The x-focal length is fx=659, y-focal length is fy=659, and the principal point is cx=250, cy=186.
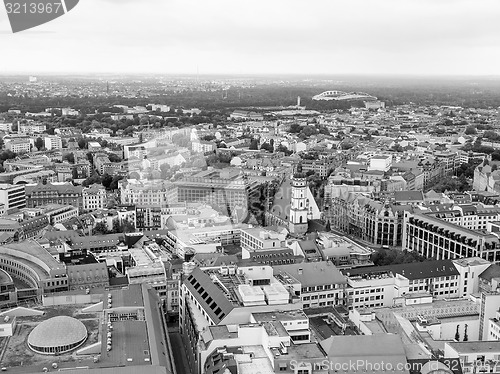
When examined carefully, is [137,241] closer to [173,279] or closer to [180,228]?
[180,228]

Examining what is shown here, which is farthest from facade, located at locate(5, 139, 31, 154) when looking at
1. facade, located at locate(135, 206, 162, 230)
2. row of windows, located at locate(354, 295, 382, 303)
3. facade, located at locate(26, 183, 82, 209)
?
row of windows, located at locate(354, 295, 382, 303)

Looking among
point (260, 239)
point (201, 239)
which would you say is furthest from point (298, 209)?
point (201, 239)

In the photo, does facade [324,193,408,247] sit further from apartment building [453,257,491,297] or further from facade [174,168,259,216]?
apartment building [453,257,491,297]

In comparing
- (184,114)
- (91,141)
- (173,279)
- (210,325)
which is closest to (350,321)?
(210,325)

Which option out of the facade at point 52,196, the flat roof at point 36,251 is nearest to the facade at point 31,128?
the facade at point 52,196

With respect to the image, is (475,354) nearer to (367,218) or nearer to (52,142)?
(367,218)

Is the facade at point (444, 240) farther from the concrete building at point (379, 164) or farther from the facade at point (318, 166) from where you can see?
the facade at point (318, 166)

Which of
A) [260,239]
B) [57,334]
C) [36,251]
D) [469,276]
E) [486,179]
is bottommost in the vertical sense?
[486,179]
